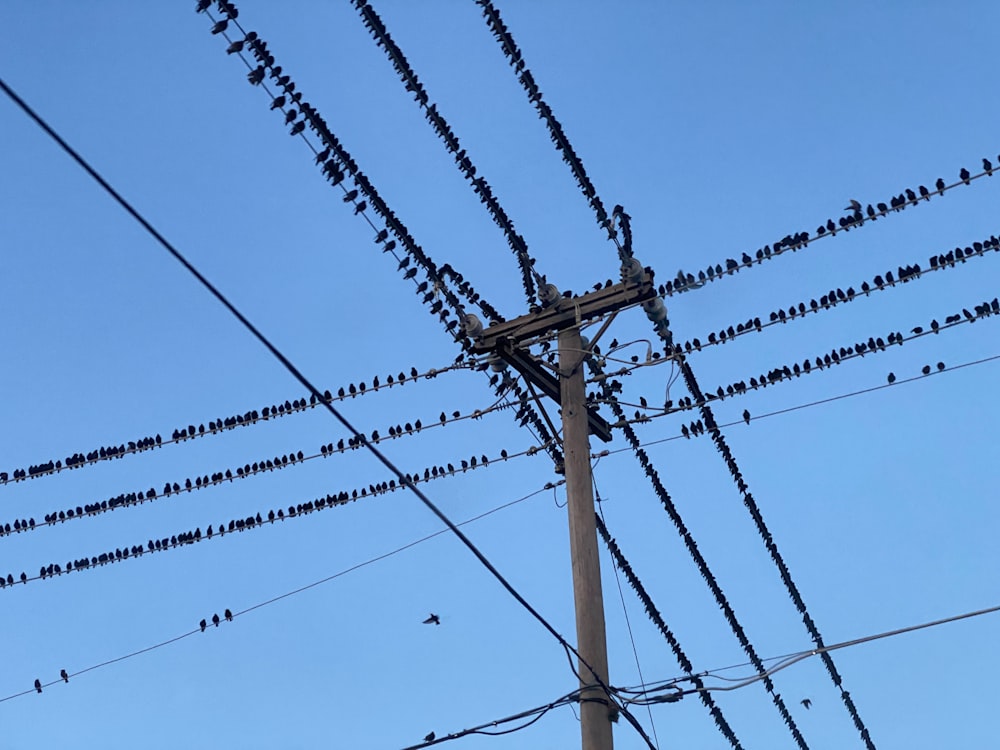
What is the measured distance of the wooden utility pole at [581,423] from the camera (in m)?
9.12

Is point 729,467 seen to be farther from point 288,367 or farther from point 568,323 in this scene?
point 288,367

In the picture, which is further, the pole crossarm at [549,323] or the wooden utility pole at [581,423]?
the pole crossarm at [549,323]

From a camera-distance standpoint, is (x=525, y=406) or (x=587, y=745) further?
(x=525, y=406)

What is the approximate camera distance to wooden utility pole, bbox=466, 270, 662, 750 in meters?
9.12

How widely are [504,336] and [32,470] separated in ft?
21.3

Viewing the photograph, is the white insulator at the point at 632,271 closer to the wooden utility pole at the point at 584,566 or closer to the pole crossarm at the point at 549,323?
the pole crossarm at the point at 549,323

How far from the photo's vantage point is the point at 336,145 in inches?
440

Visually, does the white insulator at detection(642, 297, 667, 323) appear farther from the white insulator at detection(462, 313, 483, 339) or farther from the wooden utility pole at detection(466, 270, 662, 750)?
the white insulator at detection(462, 313, 483, 339)

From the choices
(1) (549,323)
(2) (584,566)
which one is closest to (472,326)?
(1) (549,323)

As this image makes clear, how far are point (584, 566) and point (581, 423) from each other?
1.31 metres

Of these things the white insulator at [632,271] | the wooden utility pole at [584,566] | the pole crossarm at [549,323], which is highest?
the white insulator at [632,271]

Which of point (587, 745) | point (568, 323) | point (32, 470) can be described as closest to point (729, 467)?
point (568, 323)

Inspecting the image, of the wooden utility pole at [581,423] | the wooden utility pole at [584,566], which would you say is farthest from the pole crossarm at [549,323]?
the wooden utility pole at [584,566]

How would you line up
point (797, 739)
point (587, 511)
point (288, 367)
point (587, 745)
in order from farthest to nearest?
point (797, 739) < point (587, 511) < point (587, 745) < point (288, 367)
